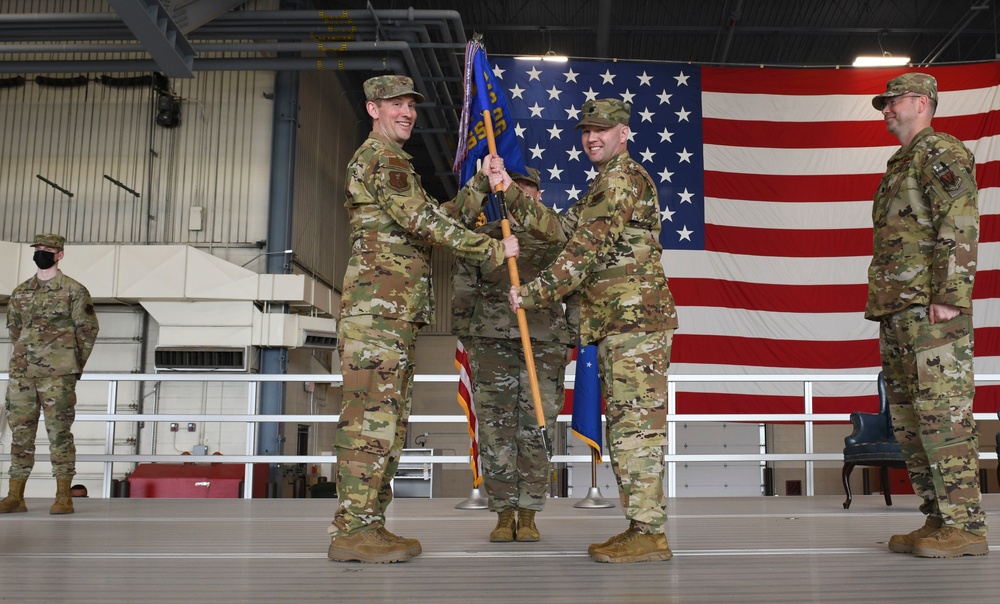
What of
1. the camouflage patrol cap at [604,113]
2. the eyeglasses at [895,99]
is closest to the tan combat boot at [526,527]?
the camouflage patrol cap at [604,113]

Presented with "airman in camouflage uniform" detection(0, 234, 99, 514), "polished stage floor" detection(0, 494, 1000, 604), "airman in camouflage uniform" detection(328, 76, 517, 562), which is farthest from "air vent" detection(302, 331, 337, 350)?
"airman in camouflage uniform" detection(328, 76, 517, 562)

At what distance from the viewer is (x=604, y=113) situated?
10.5 feet

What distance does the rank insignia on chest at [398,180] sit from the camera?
10.3ft

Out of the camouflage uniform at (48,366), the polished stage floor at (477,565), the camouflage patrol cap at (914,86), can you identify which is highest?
the camouflage patrol cap at (914,86)

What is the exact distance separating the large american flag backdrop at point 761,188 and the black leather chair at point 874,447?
8.00 feet

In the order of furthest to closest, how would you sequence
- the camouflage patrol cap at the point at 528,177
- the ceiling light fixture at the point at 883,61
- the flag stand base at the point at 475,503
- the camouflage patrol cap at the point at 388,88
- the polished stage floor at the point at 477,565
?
the ceiling light fixture at the point at 883,61 < the flag stand base at the point at 475,503 < the camouflage patrol cap at the point at 528,177 < the camouflage patrol cap at the point at 388,88 < the polished stage floor at the point at 477,565

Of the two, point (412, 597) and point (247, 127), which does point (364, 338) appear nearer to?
point (412, 597)

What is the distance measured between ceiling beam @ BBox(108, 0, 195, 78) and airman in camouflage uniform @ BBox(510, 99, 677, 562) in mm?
Answer: 7209

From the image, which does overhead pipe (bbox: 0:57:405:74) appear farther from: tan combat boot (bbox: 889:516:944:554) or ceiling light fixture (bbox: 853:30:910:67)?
tan combat boot (bbox: 889:516:944:554)

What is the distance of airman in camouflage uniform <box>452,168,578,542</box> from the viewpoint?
3.64m

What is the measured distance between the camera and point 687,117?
30.1ft

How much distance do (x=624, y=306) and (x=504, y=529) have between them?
113cm

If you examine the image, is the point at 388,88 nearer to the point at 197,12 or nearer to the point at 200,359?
the point at 197,12

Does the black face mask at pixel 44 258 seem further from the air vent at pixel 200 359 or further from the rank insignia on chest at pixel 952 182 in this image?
the air vent at pixel 200 359
